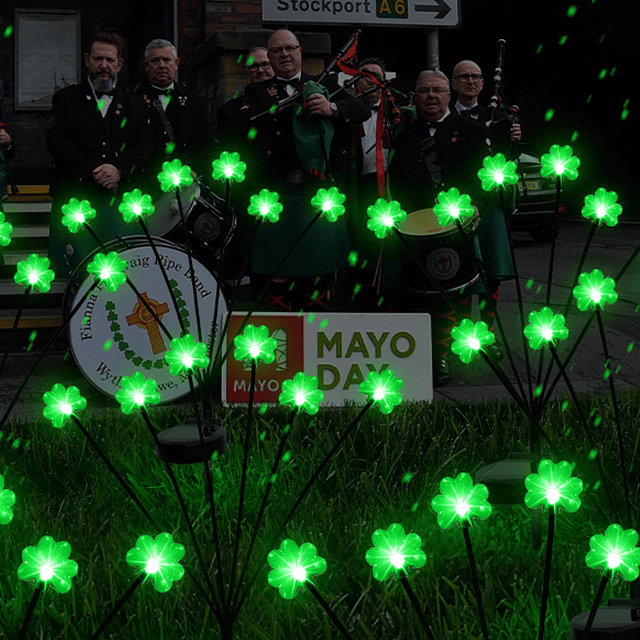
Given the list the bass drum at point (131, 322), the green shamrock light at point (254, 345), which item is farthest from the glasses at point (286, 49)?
the green shamrock light at point (254, 345)

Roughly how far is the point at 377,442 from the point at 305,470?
386 mm

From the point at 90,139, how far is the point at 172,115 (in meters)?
0.58

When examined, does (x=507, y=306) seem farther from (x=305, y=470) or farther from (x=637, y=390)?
(x=305, y=470)

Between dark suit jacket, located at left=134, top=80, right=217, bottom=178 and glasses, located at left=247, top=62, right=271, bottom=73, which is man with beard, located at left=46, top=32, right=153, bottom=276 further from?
glasses, located at left=247, top=62, right=271, bottom=73

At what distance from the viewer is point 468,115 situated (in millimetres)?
5605

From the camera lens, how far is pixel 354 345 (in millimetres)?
3869

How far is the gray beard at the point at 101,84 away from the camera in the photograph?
5043 mm

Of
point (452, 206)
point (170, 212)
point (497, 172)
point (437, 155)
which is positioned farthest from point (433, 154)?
point (452, 206)

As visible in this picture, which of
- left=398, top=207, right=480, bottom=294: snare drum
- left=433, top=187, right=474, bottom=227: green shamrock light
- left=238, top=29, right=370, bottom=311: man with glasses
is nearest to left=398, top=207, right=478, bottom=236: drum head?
left=398, top=207, right=480, bottom=294: snare drum

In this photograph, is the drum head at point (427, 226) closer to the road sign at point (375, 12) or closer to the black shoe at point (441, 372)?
the black shoe at point (441, 372)

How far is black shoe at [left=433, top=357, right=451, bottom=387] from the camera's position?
4.99m

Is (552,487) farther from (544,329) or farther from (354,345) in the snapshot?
(354,345)

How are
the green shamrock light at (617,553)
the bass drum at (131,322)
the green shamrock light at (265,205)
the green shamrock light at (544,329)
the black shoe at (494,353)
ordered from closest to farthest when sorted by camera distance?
the green shamrock light at (617,553), the green shamrock light at (544,329), the green shamrock light at (265,205), the bass drum at (131,322), the black shoe at (494,353)

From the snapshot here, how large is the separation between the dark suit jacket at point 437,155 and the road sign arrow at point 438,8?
866 millimetres
